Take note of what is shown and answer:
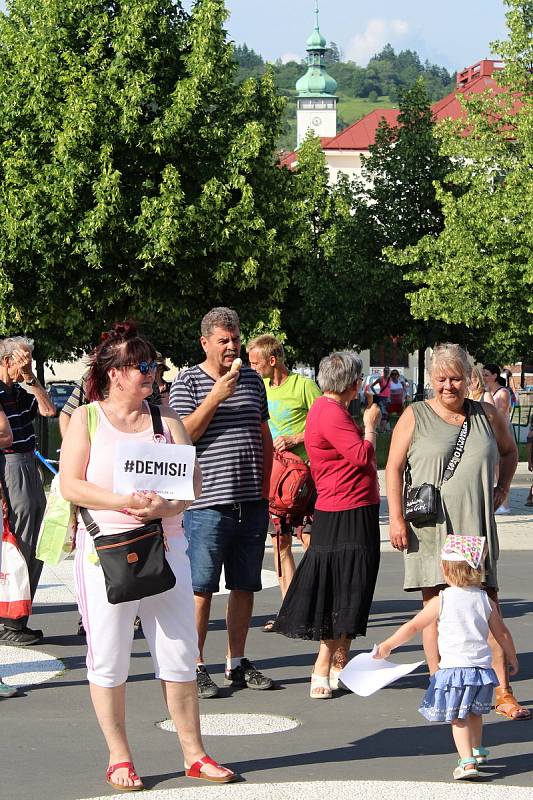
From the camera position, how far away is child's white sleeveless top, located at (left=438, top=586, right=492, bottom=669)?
5.50 m

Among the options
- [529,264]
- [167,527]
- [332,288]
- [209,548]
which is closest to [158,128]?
[529,264]

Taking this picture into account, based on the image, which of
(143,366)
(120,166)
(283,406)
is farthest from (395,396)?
(143,366)

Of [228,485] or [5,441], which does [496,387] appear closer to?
[228,485]

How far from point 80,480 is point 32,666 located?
2977 millimetres

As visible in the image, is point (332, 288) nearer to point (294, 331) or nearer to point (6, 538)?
point (294, 331)

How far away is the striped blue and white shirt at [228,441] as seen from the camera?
7.07 metres

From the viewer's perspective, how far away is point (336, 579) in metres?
7.09

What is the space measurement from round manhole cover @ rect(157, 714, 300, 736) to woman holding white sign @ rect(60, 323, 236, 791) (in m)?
0.88

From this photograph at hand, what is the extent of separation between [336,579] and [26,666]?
2.04 metres

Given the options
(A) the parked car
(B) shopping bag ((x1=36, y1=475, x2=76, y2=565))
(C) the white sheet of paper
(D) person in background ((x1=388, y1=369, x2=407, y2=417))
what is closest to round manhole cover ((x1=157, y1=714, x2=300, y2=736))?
(C) the white sheet of paper

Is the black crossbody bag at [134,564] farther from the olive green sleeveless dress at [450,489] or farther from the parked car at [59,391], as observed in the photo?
the parked car at [59,391]

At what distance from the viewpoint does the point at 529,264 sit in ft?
109

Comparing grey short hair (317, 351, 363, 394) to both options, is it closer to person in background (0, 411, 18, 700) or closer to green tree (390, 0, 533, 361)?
person in background (0, 411, 18, 700)

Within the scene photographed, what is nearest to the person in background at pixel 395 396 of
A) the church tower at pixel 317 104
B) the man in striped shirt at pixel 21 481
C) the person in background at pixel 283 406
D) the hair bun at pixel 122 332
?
the person in background at pixel 283 406
